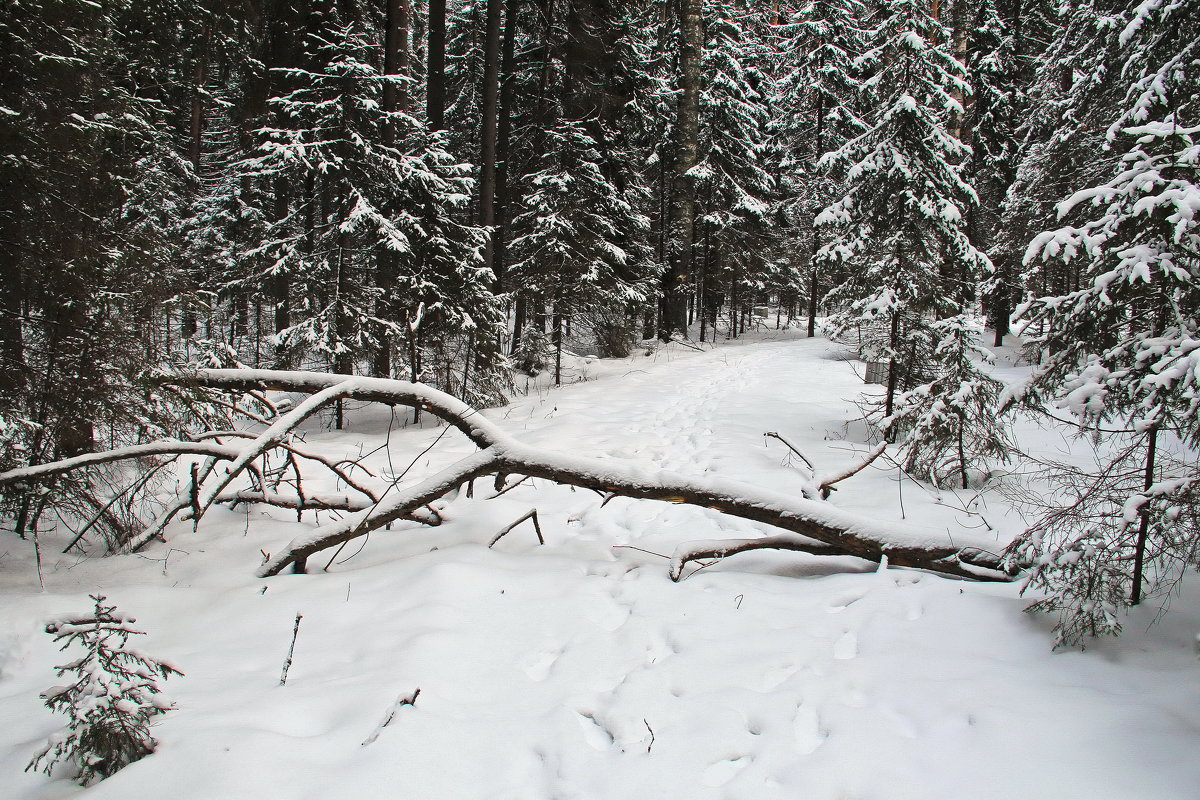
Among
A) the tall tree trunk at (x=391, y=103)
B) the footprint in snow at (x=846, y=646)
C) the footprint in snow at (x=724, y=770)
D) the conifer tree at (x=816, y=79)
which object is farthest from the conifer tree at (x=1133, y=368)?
the conifer tree at (x=816, y=79)

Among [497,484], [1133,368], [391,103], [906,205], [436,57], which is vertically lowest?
[497,484]

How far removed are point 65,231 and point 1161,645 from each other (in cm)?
686

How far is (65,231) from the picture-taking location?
403cm

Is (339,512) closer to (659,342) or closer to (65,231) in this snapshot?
(65,231)

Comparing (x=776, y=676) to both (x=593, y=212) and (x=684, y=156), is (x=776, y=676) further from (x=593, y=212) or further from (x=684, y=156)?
(x=684, y=156)

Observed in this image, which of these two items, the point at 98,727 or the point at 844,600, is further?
the point at 844,600

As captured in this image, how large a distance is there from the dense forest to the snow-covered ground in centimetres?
56

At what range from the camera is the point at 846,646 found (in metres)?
2.89

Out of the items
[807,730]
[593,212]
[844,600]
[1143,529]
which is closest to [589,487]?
[844,600]

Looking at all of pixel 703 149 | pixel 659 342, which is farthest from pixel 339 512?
pixel 703 149

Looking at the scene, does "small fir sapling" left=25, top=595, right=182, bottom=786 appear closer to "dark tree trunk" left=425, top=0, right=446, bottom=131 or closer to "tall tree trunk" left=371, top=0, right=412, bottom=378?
"tall tree trunk" left=371, top=0, right=412, bottom=378

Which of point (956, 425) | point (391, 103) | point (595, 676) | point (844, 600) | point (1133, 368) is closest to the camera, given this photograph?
point (1133, 368)

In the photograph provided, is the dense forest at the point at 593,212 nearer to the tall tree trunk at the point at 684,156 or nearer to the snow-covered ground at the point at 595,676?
the tall tree trunk at the point at 684,156

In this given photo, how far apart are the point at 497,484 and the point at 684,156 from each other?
1554 centimetres
